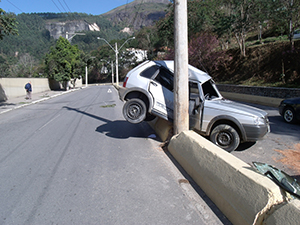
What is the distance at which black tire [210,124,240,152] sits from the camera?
6.30 meters

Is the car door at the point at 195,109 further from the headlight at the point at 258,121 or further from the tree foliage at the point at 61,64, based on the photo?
the tree foliage at the point at 61,64

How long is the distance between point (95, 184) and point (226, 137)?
11.8 feet

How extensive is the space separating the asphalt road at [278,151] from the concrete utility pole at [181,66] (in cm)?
170

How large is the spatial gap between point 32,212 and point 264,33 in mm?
40299

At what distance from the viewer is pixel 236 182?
336 cm

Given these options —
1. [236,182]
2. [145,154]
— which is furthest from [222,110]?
[236,182]

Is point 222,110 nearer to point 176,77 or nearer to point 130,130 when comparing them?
point 176,77

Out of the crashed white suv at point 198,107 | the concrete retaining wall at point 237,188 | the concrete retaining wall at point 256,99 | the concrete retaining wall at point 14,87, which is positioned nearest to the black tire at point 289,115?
the crashed white suv at point 198,107

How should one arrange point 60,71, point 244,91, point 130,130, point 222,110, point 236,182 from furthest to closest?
point 60,71 → point 244,91 → point 130,130 → point 222,110 → point 236,182

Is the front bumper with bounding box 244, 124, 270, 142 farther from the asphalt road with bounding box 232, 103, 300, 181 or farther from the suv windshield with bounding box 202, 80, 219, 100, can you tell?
the suv windshield with bounding box 202, 80, 219, 100

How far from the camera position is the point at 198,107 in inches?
267

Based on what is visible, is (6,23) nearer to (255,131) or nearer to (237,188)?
(255,131)

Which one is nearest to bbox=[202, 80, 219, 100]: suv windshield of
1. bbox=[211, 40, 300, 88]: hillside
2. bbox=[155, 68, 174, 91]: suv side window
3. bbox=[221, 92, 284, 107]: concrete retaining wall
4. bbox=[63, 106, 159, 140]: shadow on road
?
bbox=[155, 68, 174, 91]: suv side window

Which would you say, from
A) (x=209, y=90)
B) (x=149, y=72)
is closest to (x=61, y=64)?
(x=149, y=72)
